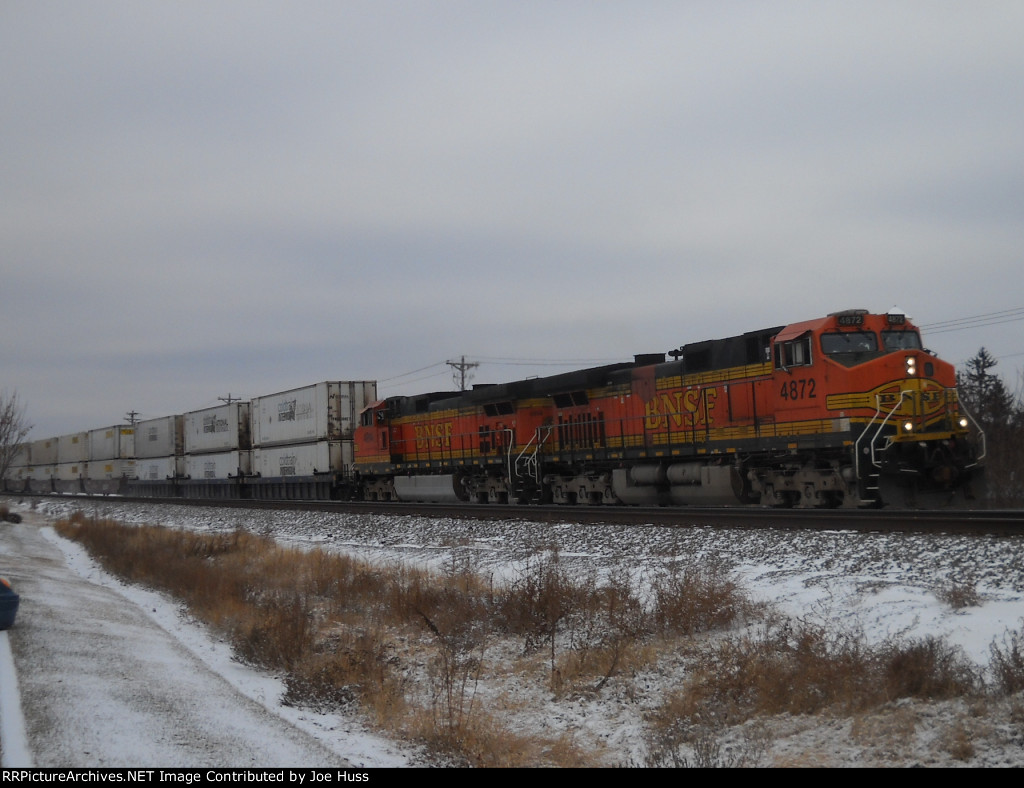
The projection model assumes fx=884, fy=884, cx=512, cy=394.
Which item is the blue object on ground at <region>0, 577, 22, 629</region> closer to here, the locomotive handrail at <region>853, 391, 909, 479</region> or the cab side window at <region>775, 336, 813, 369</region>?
the locomotive handrail at <region>853, 391, 909, 479</region>

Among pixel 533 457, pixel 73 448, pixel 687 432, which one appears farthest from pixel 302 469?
pixel 73 448

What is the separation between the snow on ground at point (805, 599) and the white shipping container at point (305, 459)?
707 inches

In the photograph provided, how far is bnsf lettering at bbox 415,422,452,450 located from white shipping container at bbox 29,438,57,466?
4647 centimetres

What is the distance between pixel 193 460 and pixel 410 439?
21721mm

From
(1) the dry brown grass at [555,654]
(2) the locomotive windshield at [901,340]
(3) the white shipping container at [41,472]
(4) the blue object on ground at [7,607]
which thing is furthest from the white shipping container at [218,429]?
(4) the blue object on ground at [7,607]

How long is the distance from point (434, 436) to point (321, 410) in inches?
317

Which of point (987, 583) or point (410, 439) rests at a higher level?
point (410, 439)

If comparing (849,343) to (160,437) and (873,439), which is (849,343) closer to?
(873,439)

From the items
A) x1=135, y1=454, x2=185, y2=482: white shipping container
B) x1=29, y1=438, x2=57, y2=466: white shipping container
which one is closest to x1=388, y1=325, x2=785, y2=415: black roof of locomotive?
x1=135, y1=454, x2=185, y2=482: white shipping container

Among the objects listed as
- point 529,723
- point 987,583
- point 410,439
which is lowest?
point 529,723
